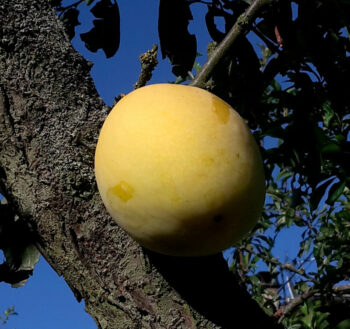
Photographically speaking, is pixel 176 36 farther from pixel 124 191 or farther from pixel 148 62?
pixel 124 191

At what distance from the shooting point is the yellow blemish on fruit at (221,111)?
86 cm

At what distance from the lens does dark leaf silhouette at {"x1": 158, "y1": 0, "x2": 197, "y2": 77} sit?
1659 millimetres

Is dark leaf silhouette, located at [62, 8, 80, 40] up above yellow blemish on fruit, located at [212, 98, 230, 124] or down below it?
above

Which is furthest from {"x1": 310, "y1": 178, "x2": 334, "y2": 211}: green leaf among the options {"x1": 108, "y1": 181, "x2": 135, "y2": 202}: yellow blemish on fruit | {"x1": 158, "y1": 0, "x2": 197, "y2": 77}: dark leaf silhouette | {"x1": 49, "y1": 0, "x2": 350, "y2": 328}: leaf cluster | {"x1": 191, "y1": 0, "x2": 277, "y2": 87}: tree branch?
{"x1": 108, "y1": 181, "x2": 135, "y2": 202}: yellow blemish on fruit

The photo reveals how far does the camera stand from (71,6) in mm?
2270

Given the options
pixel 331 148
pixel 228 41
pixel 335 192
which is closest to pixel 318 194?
pixel 335 192

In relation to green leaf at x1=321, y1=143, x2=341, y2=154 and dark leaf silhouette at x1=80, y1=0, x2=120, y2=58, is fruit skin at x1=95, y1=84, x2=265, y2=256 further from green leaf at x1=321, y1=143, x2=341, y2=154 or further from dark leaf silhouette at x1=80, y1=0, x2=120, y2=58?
dark leaf silhouette at x1=80, y1=0, x2=120, y2=58

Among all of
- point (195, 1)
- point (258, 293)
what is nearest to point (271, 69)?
point (195, 1)

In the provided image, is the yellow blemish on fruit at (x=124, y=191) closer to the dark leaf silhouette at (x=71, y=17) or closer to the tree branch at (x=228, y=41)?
the tree branch at (x=228, y=41)

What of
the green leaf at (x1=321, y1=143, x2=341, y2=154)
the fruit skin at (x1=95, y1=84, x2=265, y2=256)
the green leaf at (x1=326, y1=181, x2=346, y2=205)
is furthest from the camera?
the green leaf at (x1=326, y1=181, x2=346, y2=205)

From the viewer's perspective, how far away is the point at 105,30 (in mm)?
1799

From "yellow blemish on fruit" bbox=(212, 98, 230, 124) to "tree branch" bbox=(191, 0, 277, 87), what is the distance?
112 mm

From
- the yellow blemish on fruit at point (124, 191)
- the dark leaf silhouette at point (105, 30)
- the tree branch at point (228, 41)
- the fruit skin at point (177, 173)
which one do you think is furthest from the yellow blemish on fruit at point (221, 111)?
the dark leaf silhouette at point (105, 30)

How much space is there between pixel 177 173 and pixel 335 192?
119 cm
